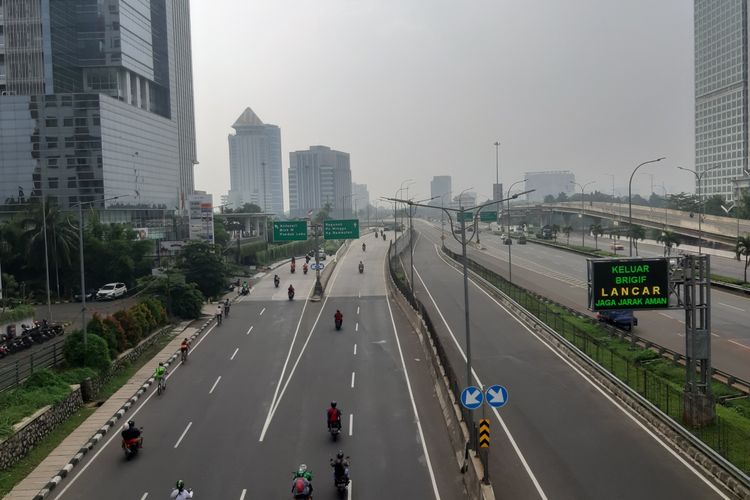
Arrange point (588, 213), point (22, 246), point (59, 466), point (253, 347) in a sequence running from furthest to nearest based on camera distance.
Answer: point (588, 213)
point (22, 246)
point (253, 347)
point (59, 466)

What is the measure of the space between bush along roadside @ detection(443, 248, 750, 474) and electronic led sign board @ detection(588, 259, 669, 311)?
Result: 343cm

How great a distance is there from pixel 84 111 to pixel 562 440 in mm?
95495

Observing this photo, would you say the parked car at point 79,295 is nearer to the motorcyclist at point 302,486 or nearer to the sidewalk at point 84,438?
the sidewalk at point 84,438

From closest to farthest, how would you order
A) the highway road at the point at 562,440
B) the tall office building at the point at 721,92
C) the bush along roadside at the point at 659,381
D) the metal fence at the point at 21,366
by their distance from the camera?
the highway road at the point at 562,440 → the bush along roadside at the point at 659,381 → the metal fence at the point at 21,366 → the tall office building at the point at 721,92

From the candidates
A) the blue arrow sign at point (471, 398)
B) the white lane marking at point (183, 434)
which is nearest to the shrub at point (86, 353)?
the white lane marking at point (183, 434)

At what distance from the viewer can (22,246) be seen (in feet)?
205

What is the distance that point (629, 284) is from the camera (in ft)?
78.5

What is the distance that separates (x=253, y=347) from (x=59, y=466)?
19.1 meters

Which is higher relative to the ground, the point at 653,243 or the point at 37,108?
the point at 37,108

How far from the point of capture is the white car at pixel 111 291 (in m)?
61.0

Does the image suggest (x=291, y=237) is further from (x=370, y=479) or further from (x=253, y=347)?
(x=370, y=479)

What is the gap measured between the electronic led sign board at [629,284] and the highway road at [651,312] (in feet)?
29.8

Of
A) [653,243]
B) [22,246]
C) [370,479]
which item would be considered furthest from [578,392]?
[653,243]

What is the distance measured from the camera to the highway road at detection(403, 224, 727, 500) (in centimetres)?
1873
